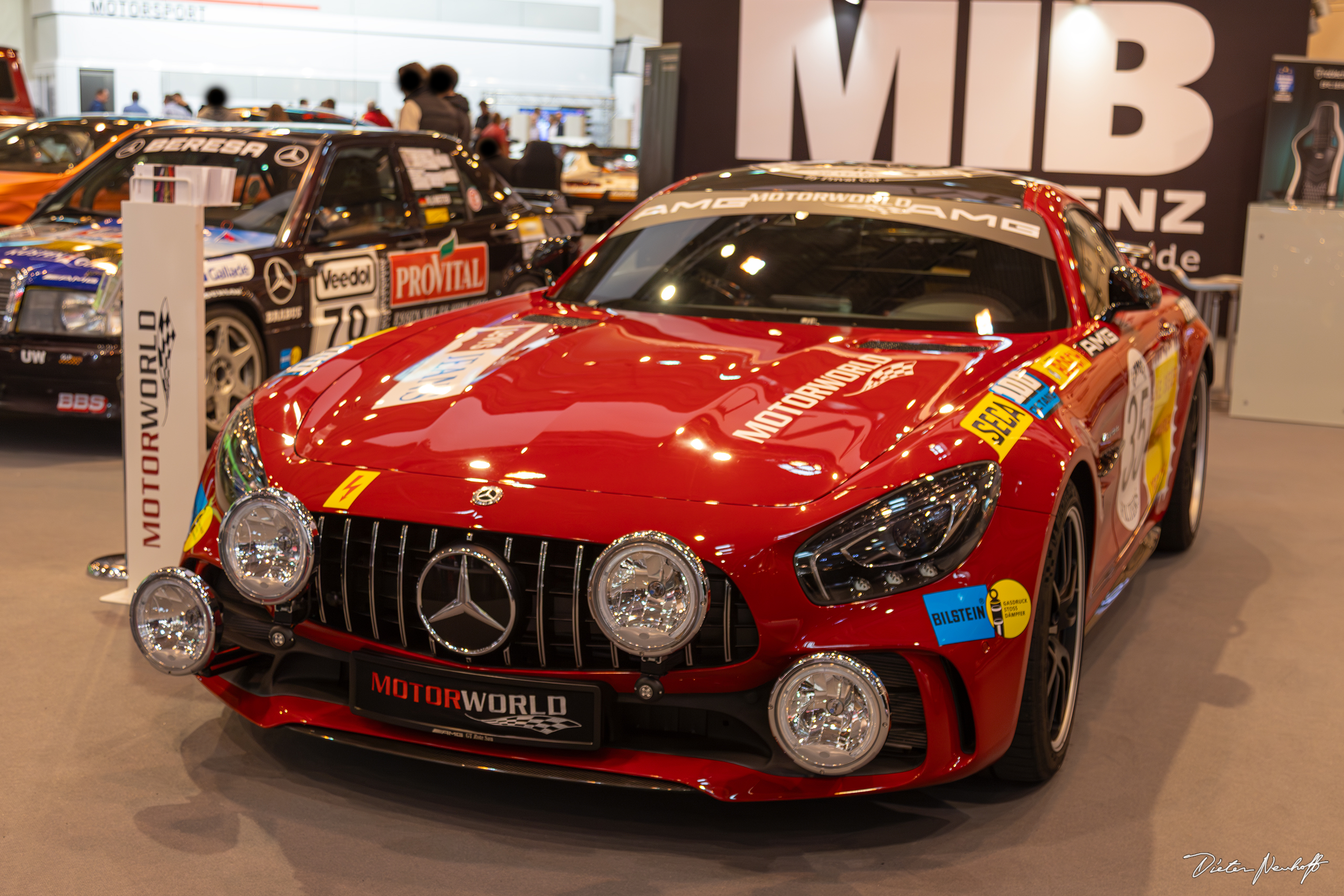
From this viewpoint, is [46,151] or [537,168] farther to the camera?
[537,168]

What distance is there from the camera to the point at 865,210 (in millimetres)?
3652

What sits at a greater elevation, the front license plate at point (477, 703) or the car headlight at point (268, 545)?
the car headlight at point (268, 545)

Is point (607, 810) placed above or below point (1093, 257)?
below

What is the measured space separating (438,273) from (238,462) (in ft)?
12.4

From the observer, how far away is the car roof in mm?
3721

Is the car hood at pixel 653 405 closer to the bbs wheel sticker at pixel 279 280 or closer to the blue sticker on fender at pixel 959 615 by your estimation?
the blue sticker on fender at pixel 959 615

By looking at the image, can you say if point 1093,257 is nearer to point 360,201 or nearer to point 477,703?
point 477,703

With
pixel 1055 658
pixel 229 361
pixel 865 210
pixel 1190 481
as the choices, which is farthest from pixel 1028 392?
pixel 229 361

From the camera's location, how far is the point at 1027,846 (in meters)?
2.54

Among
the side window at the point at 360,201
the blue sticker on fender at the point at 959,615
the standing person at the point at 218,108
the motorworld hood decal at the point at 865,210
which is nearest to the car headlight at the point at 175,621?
the blue sticker on fender at the point at 959,615

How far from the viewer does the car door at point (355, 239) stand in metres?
5.84

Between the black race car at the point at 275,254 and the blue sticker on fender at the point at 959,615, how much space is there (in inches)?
96.4

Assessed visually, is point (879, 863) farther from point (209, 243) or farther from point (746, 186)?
point (209, 243)
